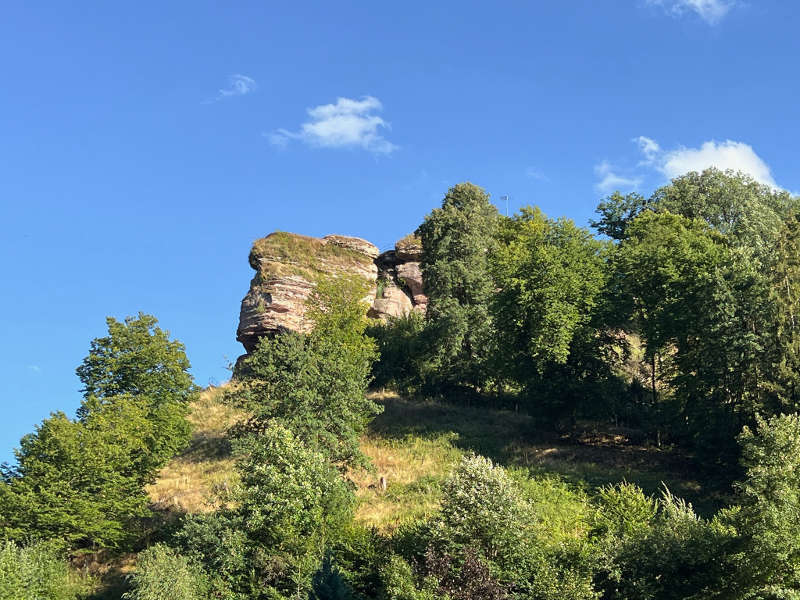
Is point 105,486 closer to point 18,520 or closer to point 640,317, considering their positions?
point 18,520

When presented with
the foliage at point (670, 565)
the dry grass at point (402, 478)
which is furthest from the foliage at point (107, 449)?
the foliage at point (670, 565)

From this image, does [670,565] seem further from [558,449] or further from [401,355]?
[401,355]

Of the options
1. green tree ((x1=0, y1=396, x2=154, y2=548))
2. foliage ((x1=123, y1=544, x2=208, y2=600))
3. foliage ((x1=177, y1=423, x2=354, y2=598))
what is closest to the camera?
foliage ((x1=123, y1=544, x2=208, y2=600))

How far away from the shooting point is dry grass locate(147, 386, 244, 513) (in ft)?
128

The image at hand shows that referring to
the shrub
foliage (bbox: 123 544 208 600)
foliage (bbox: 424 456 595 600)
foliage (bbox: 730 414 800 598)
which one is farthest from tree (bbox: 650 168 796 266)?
foliage (bbox: 123 544 208 600)

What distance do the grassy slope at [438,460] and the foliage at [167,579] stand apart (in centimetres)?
762

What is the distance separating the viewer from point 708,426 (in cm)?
3588

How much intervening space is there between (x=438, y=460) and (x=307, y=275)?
2577cm

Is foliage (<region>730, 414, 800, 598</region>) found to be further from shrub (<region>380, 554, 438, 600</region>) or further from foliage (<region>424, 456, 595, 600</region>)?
shrub (<region>380, 554, 438, 600</region>)

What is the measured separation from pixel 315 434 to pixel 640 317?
70.4ft

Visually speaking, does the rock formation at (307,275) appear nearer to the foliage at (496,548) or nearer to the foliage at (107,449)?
the foliage at (107,449)

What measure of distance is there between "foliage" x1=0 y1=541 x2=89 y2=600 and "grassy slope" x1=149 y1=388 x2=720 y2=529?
6868 mm

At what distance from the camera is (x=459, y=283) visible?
5569 centimetres

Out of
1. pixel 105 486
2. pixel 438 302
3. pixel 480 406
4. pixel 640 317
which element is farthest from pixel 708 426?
pixel 105 486
